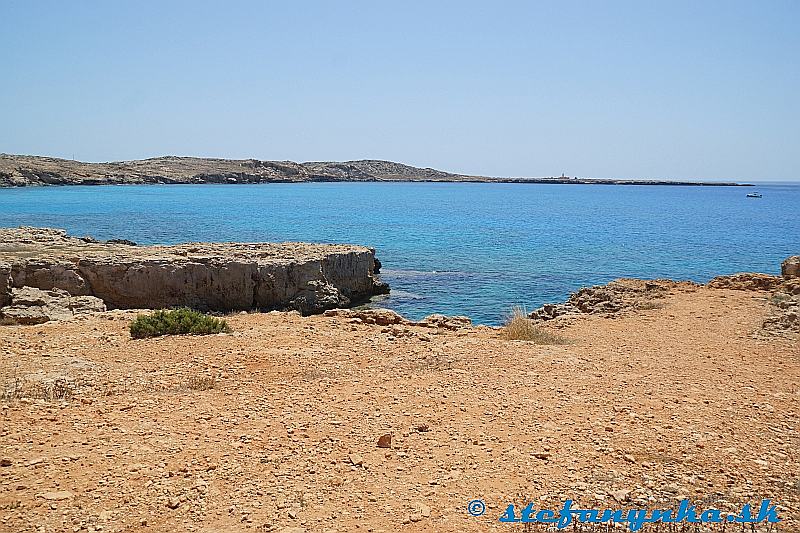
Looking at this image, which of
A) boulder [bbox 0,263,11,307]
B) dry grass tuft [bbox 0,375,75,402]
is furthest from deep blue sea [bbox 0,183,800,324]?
dry grass tuft [bbox 0,375,75,402]

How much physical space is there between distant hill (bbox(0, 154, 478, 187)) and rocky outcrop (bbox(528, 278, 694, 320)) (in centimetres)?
10622

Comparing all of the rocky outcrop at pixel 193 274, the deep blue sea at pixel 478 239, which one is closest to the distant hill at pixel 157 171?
the deep blue sea at pixel 478 239

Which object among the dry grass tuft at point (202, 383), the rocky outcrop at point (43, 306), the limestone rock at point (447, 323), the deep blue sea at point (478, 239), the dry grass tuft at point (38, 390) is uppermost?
the dry grass tuft at point (38, 390)

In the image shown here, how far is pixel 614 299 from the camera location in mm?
17109

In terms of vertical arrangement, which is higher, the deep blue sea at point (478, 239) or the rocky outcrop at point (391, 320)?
the rocky outcrop at point (391, 320)

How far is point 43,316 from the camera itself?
12883 mm

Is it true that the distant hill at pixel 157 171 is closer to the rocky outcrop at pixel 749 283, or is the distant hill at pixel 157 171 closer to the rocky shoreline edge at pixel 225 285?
the rocky shoreline edge at pixel 225 285

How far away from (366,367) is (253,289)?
10731 millimetres

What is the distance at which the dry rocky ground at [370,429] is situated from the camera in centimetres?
510

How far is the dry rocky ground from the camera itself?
510 cm

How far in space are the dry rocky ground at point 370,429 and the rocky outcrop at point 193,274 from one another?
6.15m

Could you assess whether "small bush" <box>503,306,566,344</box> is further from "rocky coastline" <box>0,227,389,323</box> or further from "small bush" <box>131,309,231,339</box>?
"rocky coastline" <box>0,227,389,323</box>

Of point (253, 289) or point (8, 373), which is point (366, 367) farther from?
point (253, 289)

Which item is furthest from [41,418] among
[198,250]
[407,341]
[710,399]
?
[198,250]
